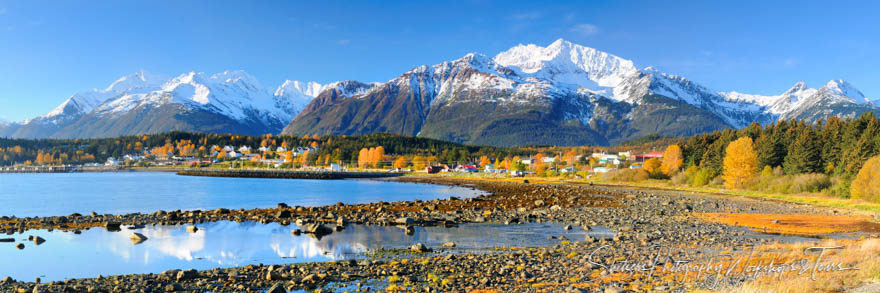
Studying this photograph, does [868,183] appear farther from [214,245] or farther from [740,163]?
[214,245]

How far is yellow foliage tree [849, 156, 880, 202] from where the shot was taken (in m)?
49.2

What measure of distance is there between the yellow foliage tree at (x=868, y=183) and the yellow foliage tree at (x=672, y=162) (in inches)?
1954

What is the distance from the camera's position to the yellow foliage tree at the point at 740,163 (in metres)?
76.6


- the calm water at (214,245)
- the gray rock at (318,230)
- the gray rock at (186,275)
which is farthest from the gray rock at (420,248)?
the gray rock at (186,275)

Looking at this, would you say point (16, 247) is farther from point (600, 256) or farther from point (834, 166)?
point (834, 166)

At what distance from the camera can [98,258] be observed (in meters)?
23.6

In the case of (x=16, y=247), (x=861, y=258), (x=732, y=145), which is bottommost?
(x=16, y=247)

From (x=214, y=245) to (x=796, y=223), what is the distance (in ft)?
118

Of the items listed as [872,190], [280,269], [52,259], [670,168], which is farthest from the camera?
[670,168]

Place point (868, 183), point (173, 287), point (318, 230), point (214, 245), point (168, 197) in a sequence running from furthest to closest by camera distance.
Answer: point (168, 197) < point (868, 183) < point (318, 230) < point (214, 245) < point (173, 287)

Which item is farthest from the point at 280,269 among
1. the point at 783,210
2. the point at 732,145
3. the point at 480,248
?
the point at 732,145

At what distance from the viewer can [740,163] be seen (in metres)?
77.4

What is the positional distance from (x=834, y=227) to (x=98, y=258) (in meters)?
40.5

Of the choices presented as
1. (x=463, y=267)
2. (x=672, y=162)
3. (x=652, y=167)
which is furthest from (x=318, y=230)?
(x=652, y=167)
